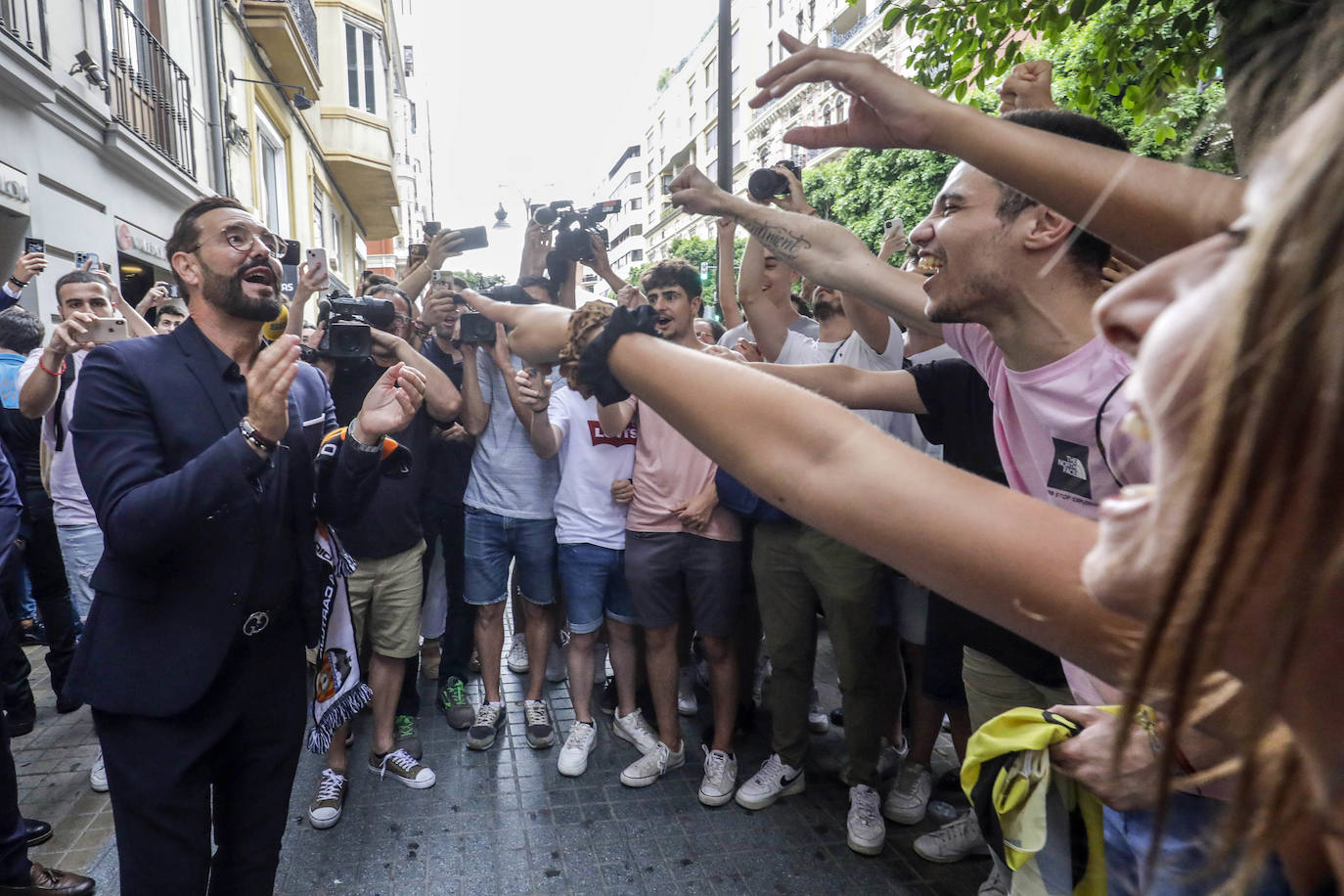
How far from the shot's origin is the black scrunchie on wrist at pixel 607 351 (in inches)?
51.8

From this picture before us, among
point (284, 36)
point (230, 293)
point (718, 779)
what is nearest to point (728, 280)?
point (718, 779)

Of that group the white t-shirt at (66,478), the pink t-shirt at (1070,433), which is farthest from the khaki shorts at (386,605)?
the pink t-shirt at (1070,433)

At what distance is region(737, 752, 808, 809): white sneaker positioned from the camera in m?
3.95

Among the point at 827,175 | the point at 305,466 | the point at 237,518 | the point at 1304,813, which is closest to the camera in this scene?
the point at 1304,813

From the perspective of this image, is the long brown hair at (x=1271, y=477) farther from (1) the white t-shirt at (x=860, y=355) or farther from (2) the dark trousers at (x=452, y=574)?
(2) the dark trousers at (x=452, y=574)

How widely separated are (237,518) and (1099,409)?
7.47 feet

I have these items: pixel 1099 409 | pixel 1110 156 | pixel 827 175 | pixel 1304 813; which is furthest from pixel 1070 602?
pixel 827 175

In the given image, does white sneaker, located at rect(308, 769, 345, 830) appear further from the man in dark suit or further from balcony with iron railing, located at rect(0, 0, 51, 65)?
balcony with iron railing, located at rect(0, 0, 51, 65)

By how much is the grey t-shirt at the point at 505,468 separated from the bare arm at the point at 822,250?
2.46 metres

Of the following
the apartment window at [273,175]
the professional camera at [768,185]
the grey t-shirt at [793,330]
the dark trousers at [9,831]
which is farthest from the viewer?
the apartment window at [273,175]

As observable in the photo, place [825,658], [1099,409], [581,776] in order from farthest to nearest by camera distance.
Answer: [825,658] < [581,776] < [1099,409]

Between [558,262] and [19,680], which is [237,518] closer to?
[558,262]

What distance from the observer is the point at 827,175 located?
2322 centimetres

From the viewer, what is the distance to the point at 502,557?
15.7ft
